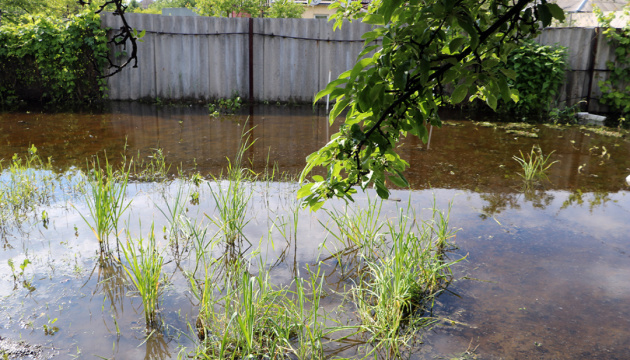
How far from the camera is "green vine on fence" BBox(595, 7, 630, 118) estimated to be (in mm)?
8438

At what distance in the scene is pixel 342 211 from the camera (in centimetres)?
397

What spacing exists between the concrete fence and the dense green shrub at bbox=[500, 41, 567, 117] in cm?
57

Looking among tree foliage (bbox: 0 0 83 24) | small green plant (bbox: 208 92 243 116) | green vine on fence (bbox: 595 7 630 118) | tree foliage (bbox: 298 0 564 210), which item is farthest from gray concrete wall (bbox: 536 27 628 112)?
tree foliage (bbox: 0 0 83 24)

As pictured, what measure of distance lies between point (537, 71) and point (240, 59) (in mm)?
5186

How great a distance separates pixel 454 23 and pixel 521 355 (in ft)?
6.24

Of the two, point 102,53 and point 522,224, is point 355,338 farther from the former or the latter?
point 102,53

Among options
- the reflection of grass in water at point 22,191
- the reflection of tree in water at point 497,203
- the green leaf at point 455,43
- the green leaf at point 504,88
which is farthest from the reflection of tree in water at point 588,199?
the reflection of grass in water at point 22,191

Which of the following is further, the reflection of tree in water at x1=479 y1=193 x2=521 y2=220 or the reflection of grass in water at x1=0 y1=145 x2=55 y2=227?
the reflection of tree in water at x1=479 y1=193 x2=521 y2=220

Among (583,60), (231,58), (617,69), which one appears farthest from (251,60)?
(617,69)

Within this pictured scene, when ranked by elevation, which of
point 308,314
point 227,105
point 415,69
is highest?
point 415,69

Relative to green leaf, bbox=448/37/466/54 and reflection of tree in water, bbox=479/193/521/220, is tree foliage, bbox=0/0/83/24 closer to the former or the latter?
reflection of tree in water, bbox=479/193/521/220

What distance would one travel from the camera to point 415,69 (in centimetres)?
130

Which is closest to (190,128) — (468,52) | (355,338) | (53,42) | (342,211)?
(53,42)

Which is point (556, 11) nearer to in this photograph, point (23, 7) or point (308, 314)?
point (308, 314)
